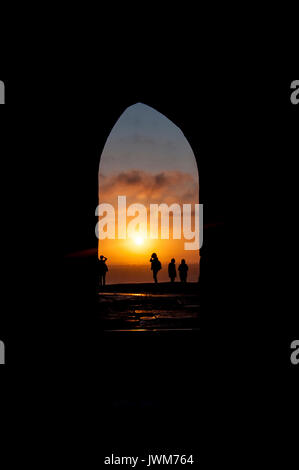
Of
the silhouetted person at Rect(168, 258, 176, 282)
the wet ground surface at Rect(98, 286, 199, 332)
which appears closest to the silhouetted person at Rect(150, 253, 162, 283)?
the silhouetted person at Rect(168, 258, 176, 282)

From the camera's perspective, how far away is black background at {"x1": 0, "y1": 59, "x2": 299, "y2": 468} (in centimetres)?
403

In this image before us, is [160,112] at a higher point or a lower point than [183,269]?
higher

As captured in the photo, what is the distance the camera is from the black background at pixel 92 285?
4.03 metres

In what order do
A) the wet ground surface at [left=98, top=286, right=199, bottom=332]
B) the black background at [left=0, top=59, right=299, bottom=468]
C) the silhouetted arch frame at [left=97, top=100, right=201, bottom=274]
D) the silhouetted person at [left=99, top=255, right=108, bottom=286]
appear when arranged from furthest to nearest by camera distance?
the silhouetted person at [left=99, top=255, right=108, bottom=286]
the wet ground surface at [left=98, top=286, right=199, bottom=332]
the silhouetted arch frame at [left=97, top=100, right=201, bottom=274]
the black background at [left=0, top=59, right=299, bottom=468]

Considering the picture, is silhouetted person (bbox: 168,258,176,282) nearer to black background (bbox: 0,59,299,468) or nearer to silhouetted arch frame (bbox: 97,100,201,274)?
silhouetted arch frame (bbox: 97,100,201,274)

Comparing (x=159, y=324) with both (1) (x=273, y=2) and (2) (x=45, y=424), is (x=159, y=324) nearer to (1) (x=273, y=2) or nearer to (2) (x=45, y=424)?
(2) (x=45, y=424)

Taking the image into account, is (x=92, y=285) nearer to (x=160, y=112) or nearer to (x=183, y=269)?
(x=160, y=112)

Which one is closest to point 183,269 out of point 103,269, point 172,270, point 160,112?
point 172,270

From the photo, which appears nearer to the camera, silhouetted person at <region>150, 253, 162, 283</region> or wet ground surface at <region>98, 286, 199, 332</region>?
wet ground surface at <region>98, 286, 199, 332</region>

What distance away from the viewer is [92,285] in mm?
4664

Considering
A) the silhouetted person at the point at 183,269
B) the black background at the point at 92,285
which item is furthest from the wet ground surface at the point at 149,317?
the silhouetted person at the point at 183,269

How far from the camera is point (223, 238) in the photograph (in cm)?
457

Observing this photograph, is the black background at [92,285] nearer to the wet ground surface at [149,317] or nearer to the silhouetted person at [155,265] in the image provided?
the wet ground surface at [149,317]

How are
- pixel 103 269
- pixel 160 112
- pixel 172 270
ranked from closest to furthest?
pixel 160 112 → pixel 103 269 → pixel 172 270
